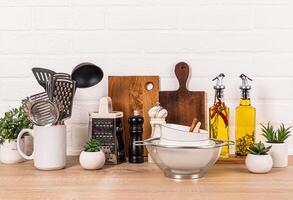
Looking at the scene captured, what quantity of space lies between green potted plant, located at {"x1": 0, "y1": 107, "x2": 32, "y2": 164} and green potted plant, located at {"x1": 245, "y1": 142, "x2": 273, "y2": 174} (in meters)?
0.78

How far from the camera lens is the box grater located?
173 centimetres

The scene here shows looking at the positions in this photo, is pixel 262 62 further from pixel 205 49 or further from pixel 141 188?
pixel 141 188

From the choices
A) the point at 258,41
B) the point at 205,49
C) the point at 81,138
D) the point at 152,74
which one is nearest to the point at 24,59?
the point at 81,138

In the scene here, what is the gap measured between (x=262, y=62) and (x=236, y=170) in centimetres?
47

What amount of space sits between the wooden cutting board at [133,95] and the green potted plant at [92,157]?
0.80 ft

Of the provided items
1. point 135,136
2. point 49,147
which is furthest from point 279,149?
point 49,147

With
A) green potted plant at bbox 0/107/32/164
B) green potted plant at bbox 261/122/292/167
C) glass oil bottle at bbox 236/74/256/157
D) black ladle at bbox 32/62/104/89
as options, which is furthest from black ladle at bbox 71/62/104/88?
green potted plant at bbox 261/122/292/167

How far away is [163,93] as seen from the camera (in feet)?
6.08

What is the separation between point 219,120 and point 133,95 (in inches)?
13.1

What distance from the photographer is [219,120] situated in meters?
1.80

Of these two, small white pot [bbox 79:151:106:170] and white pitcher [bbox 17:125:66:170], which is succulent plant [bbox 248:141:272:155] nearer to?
small white pot [bbox 79:151:106:170]

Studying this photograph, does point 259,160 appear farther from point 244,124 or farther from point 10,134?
point 10,134

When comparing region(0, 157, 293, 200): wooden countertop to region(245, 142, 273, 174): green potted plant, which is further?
region(245, 142, 273, 174): green potted plant

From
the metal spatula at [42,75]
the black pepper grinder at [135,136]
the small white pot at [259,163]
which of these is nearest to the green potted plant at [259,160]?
the small white pot at [259,163]
